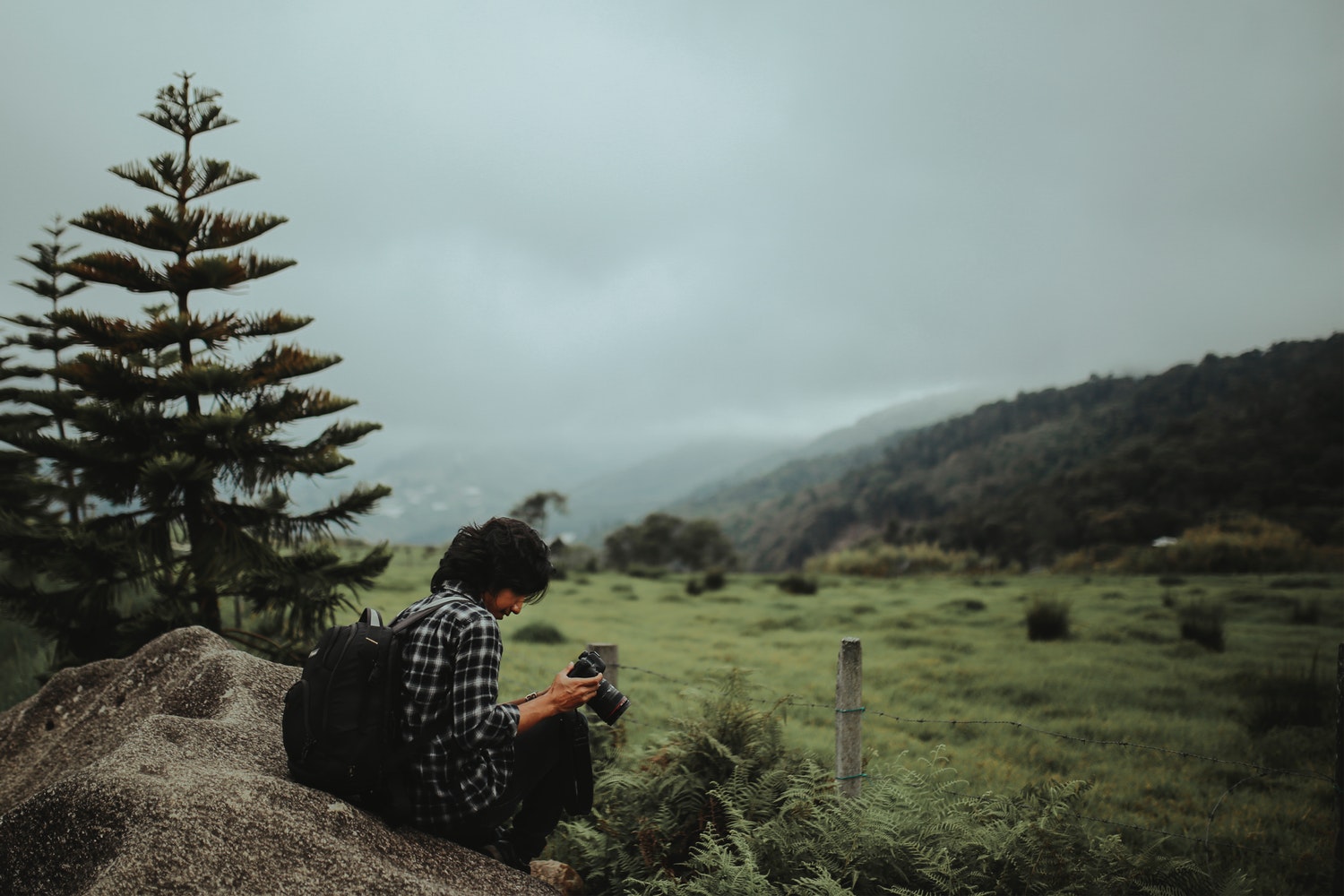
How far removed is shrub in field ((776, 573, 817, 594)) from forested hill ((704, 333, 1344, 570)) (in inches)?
889

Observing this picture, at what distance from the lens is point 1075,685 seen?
11.2 metres

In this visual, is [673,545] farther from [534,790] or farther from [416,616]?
[416,616]

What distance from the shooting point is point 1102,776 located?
7.66 metres

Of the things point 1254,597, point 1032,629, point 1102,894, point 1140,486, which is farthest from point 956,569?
point 1102,894

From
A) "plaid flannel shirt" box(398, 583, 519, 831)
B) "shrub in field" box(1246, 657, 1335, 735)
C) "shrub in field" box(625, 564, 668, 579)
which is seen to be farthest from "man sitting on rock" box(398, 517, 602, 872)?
"shrub in field" box(625, 564, 668, 579)

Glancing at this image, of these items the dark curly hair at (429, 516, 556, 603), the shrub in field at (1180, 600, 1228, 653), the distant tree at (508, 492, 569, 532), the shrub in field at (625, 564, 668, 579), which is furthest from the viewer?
the distant tree at (508, 492, 569, 532)

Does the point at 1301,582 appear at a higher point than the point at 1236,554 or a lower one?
lower

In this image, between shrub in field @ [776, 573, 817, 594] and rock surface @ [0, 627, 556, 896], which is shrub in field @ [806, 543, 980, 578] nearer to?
shrub in field @ [776, 573, 817, 594]

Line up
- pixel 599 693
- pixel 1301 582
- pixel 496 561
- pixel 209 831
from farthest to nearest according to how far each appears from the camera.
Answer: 1. pixel 1301 582
2. pixel 599 693
3. pixel 496 561
4. pixel 209 831

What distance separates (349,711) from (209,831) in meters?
0.61

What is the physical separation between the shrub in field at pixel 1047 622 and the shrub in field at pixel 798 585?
11574mm

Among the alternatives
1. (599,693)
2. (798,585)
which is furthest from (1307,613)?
(599,693)

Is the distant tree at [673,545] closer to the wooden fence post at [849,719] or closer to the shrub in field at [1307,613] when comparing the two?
the shrub in field at [1307,613]

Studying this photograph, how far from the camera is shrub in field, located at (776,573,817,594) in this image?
A: 87.5ft
